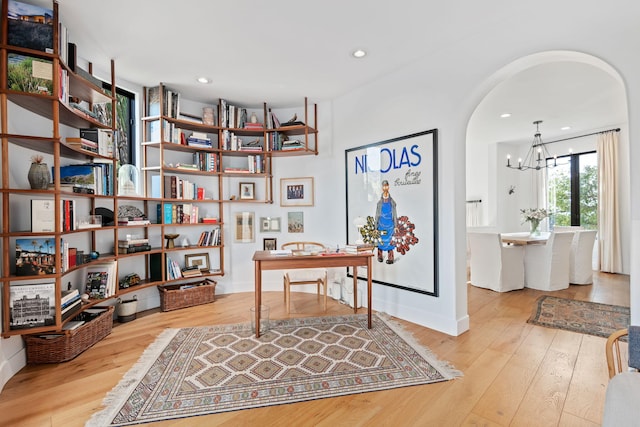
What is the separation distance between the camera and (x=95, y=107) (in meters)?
3.10

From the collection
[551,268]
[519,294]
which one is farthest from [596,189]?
[519,294]

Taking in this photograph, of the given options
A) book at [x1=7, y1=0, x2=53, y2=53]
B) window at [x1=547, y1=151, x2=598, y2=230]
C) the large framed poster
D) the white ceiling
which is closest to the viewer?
book at [x1=7, y1=0, x2=53, y2=53]

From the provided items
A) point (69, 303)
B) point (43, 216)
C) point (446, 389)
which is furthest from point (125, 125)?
point (446, 389)

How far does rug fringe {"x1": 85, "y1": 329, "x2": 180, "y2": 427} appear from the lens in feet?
5.61

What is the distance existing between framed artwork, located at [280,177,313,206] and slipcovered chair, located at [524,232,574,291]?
3.42 meters

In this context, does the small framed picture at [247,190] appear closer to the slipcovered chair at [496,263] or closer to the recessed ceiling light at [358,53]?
the recessed ceiling light at [358,53]

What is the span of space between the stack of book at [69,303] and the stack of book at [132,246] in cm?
75

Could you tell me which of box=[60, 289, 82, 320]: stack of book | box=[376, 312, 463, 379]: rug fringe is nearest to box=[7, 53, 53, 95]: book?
box=[60, 289, 82, 320]: stack of book

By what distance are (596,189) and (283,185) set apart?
5.96m

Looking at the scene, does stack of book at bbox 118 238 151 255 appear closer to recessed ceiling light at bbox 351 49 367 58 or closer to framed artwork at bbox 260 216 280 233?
framed artwork at bbox 260 216 280 233

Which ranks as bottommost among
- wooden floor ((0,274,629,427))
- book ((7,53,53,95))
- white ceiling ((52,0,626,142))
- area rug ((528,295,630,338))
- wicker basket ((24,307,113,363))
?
wooden floor ((0,274,629,427))

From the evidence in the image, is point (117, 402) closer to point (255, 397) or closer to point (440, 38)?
point (255, 397)

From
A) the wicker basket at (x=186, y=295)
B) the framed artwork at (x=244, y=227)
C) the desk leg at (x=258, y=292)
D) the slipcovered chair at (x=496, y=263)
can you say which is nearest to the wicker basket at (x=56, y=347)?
the wicker basket at (x=186, y=295)

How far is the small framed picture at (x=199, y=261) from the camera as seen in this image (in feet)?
13.0
